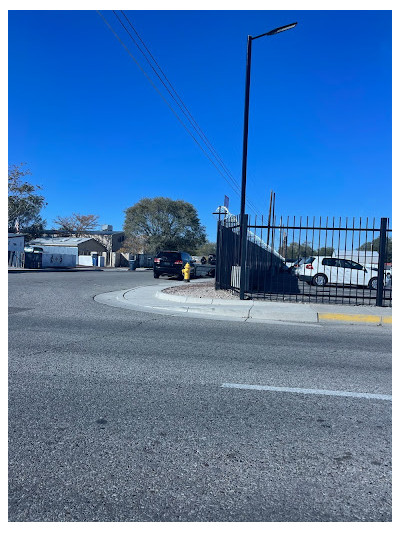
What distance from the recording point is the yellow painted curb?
9.54m

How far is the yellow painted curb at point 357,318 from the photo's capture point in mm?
9539

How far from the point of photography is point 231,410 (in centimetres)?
374

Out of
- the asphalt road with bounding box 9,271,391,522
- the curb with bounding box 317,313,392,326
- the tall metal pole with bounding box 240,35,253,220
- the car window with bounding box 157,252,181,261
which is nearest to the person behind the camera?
the asphalt road with bounding box 9,271,391,522

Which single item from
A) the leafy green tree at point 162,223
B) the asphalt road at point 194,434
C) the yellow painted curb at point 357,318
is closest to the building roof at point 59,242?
the leafy green tree at point 162,223

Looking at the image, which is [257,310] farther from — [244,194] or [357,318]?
[244,194]

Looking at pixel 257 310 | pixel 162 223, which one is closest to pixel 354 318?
pixel 257 310

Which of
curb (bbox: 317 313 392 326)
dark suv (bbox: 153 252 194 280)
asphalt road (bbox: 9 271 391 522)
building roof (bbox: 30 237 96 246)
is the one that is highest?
building roof (bbox: 30 237 96 246)

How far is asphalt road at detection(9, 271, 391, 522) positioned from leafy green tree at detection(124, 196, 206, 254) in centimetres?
4826

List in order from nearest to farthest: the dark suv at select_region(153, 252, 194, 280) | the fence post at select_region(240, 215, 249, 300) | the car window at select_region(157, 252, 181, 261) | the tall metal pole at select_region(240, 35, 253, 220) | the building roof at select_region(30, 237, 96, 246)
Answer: the fence post at select_region(240, 215, 249, 300) < the tall metal pole at select_region(240, 35, 253, 220) < the dark suv at select_region(153, 252, 194, 280) < the car window at select_region(157, 252, 181, 261) < the building roof at select_region(30, 237, 96, 246)

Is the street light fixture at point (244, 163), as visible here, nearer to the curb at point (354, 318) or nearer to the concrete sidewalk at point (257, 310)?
the concrete sidewalk at point (257, 310)

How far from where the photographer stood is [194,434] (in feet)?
10.6

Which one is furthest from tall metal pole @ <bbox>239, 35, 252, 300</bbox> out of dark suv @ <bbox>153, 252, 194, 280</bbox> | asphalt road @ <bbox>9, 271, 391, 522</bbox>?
Result: dark suv @ <bbox>153, 252, 194, 280</bbox>

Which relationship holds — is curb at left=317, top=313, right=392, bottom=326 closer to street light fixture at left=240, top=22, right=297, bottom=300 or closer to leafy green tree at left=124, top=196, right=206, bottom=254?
street light fixture at left=240, top=22, right=297, bottom=300

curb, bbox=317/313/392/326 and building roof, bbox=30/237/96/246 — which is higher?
building roof, bbox=30/237/96/246
